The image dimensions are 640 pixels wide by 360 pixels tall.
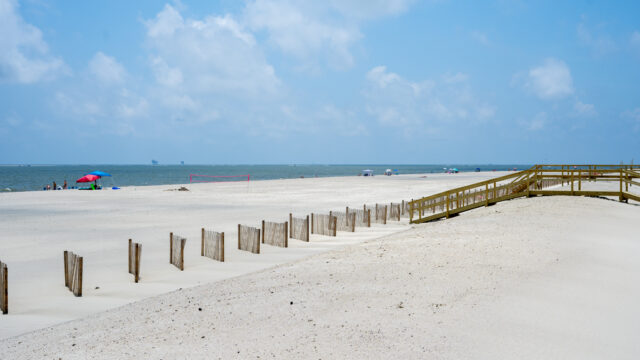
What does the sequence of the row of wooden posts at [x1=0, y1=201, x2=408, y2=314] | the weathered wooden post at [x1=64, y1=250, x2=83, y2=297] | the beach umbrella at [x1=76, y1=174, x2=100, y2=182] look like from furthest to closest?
the beach umbrella at [x1=76, y1=174, x2=100, y2=182]
the row of wooden posts at [x1=0, y1=201, x2=408, y2=314]
the weathered wooden post at [x1=64, y1=250, x2=83, y2=297]

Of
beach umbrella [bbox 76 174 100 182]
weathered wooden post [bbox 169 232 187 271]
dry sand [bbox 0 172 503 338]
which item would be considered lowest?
dry sand [bbox 0 172 503 338]

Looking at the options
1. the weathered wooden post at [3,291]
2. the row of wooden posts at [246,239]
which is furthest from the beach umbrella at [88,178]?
the weathered wooden post at [3,291]

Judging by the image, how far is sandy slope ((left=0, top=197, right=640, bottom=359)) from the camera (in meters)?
6.50

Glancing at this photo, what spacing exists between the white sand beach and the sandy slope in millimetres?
29

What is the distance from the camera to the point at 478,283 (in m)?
9.02

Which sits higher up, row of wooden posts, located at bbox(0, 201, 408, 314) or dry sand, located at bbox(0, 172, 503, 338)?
row of wooden posts, located at bbox(0, 201, 408, 314)

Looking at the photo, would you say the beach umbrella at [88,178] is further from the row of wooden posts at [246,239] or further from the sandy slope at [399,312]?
the sandy slope at [399,312]

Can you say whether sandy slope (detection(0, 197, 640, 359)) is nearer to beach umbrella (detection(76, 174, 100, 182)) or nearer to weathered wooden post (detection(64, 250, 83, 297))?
weathered wooden post (detection(64, 250, 83, 297))

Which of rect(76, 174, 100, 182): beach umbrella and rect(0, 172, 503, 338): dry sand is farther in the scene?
rect(76, 174, 100, 182): beach umbrella

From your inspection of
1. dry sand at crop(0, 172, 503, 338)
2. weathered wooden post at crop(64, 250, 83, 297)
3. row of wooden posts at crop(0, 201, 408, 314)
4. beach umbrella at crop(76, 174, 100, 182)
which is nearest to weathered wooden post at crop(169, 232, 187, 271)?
row of wooden posts at crop(0, 201, 408, 314)

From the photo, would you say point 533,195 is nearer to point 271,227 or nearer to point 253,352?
point 271,227

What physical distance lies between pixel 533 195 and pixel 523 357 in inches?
753

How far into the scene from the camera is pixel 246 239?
16844 millimetres

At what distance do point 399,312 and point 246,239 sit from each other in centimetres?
1005
